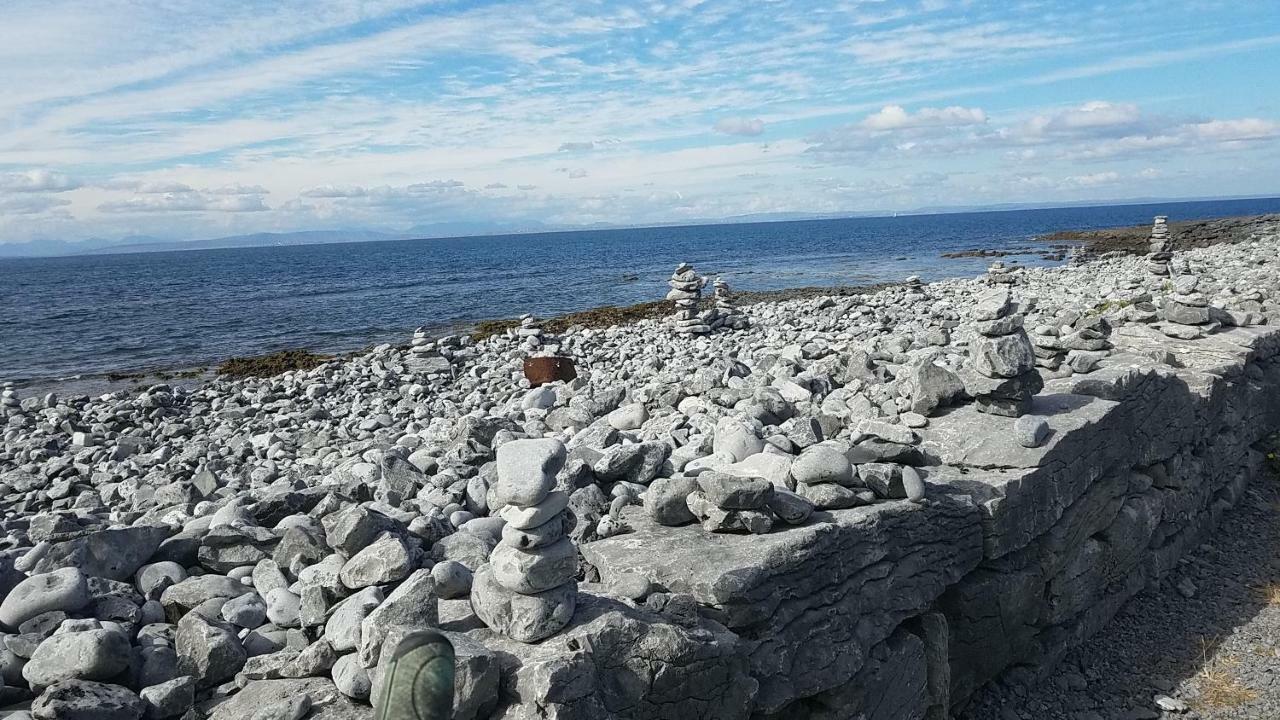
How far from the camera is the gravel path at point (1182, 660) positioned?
670 centimetres

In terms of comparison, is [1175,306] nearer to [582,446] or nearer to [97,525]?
[582,446]

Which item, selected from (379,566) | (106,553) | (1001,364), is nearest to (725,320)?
(1001,364)

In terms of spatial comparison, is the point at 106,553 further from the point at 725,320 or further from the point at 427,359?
the point at 725,320

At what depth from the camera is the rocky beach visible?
4.29 m

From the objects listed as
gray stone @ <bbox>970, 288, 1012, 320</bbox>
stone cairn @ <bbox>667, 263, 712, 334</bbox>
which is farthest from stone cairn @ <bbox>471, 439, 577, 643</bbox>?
stone cairn @ <bbox>667, 263, 712, 334</bbox>

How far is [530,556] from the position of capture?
430cm

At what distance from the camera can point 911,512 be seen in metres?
5.86

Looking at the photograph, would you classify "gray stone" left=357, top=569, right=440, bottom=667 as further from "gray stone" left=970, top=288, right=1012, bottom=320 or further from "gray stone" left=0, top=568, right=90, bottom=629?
"gray stone" left=970, top=288, right=1012, bottom=320

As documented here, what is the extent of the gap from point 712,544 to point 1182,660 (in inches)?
200

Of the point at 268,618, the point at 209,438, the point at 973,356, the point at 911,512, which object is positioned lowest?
the point at 209,438

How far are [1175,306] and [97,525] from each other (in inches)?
527

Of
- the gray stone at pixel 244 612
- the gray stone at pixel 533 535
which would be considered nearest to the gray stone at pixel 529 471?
the gray stone at pixel 533 535

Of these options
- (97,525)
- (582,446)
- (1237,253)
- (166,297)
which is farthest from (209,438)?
(166,297)

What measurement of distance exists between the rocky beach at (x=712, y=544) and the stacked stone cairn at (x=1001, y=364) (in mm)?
28
